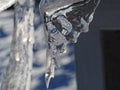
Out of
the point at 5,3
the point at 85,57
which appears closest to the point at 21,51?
the point at 5,3

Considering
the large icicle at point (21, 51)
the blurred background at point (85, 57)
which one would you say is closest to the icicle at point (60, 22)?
the large icicle at point (21, 51)

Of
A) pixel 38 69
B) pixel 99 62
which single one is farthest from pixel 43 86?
pixel 99 62

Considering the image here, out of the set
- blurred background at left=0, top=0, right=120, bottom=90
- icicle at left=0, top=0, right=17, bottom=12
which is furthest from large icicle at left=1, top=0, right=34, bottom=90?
blurred background at left=0, top=0, right=120, bottom=90

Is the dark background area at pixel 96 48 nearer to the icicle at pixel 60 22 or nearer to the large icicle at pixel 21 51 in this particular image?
the icicle at pixel 60 22

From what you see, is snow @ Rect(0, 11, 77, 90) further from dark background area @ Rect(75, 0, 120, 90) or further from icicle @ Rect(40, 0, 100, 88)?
icicle @ Rect(40, 0, 100, 88)

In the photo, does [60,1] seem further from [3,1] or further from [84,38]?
[84,38]

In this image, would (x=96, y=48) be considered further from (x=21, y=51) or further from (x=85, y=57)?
(x=21, y=51)
